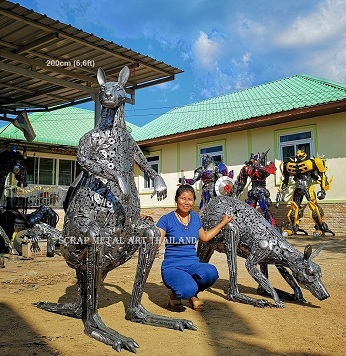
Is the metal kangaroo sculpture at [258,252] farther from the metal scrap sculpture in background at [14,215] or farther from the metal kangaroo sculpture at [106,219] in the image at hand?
the metal scrap sculpture in background at [14,215]

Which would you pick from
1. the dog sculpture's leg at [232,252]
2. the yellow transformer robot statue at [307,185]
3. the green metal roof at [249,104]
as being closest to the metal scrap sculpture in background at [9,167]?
the dog sculpture's leg at [232,252]

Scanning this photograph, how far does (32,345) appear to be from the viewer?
2.75 metres

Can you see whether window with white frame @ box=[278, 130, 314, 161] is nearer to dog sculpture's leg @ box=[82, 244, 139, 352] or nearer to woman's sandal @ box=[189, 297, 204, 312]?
woman's sandal @ box=[189, 297, 204, 312]

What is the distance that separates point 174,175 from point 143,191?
2.05 metres

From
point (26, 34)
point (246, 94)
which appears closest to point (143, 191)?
point (246, 94)

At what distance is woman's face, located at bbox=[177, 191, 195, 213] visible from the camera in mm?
3960

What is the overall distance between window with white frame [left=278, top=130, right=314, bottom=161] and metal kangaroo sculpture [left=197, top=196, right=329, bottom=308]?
890cm

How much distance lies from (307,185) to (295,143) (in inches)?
86.5

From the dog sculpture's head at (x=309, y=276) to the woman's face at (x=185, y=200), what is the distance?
128 cm

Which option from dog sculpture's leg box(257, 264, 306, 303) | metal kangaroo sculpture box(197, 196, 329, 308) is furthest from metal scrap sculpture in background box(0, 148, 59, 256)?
dog sculpture's leg box(257, 264, 306, 303)

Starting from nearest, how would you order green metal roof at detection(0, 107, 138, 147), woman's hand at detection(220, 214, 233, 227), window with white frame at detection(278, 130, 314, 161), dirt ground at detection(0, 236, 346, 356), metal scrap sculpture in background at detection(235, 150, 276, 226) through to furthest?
dirt ground at detection(0, 236, 346, 356), woman's hand at detection(220, 214, 233, 227), metal scrap sculpture in background at detection(235, 150, 276, 226), window with white frame at detection(278, 130, 314, 161), green metal roof at detection(0, 107, 138, 147)

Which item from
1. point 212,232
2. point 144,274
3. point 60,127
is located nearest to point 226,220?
point 212,232

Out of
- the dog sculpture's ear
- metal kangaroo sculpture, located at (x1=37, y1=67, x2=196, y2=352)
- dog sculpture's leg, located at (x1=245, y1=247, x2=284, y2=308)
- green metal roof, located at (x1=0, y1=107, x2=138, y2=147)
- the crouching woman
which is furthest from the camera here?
green metal roof, located at (x1=0, y1=107, x2=138, y2=147)

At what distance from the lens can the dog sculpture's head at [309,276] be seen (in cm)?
386
